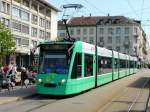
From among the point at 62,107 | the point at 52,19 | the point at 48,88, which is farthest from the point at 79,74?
the point at 52,19

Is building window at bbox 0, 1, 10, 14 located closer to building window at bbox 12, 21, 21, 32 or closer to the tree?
building window at bbox 12, 21, 21, 32

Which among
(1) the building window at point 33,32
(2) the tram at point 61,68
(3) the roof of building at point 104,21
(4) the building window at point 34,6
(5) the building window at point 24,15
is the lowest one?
(2) the tram at point 61,68

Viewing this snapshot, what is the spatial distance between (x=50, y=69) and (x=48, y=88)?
2.95ft

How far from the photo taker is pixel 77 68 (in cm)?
2127

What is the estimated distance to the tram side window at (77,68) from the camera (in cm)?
2083

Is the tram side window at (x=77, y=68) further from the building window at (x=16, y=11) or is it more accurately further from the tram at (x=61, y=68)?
the building window at (x=16, y=11)

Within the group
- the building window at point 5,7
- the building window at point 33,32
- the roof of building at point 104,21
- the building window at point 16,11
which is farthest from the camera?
the roof of building at point 104,21

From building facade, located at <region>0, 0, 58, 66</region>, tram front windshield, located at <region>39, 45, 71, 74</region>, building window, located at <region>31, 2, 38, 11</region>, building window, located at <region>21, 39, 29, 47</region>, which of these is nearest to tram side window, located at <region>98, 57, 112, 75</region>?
tram front windshield, located at <region>39, 45, 71, 74</region>

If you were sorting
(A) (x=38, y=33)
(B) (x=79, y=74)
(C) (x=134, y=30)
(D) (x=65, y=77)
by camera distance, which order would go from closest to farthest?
(D) (x=65, y=77), (B) (x=79, y=74), (A) (x=38, y=33), (C) (x=134, y=30)

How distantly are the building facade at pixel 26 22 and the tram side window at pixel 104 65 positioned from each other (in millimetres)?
32113

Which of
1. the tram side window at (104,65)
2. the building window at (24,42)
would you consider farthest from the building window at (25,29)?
the tram side window at (104,65)

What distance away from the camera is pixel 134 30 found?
444ft

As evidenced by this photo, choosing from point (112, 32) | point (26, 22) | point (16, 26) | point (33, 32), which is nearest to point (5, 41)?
point (16, 26)

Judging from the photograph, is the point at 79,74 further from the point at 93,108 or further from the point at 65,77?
the point at 93,108
